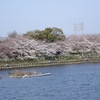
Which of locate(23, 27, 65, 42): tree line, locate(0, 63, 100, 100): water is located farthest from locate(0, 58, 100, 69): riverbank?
locate(0, 63, 100, 100): water

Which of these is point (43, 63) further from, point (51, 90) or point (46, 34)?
point (51, 90)

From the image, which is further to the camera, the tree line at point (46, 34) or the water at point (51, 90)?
the tree line at point (46, 34)

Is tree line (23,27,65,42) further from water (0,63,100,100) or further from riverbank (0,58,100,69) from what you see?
water (0,63,100,100)

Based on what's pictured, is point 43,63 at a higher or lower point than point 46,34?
lower

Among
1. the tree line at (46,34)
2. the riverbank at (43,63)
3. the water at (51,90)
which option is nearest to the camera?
the water at (51,90)

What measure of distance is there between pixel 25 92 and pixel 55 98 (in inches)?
144

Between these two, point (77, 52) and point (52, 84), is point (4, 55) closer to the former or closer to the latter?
point (77, 52)

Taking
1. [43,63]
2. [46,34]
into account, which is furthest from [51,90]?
[46,34]

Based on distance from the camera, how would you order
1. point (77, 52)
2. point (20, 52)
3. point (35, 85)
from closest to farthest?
point (35, 85) < point (20, 52) < point (77, 52)

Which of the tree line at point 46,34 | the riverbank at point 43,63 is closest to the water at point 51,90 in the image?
the riverbank at point 43,63

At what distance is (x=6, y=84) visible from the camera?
2889 centimetres

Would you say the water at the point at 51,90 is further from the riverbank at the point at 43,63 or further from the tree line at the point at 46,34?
the tree line at the point at 46,34

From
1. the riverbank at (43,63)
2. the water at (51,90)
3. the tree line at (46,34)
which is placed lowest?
the water at (51,90)

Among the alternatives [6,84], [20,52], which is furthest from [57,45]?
[6,84]
